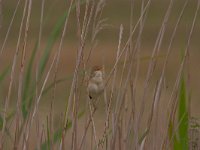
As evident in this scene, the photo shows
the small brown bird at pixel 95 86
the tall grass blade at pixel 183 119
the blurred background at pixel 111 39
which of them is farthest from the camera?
the blurred background at pixel 111 39

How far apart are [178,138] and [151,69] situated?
22 cm

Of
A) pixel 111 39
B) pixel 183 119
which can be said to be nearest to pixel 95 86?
pixel 183 119

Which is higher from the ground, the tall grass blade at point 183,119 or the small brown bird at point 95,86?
the small brown bird at point 95,86

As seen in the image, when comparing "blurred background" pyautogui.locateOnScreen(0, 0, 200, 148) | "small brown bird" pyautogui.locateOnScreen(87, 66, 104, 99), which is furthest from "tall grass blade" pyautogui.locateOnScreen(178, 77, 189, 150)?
"blurred background" pyautogui.locateOnScreen(0, 0, 200, 148)

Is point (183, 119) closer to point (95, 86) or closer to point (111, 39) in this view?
point (95, 86)

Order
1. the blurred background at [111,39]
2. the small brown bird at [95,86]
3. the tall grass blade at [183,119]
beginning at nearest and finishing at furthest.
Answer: the tall grass blade at [183,119] < the small brown bird at [95,86] < the blurred background at [111,39]

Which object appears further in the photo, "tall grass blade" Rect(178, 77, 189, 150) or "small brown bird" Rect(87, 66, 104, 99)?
"small brown bird" Rect(87, 66, 104, 99)

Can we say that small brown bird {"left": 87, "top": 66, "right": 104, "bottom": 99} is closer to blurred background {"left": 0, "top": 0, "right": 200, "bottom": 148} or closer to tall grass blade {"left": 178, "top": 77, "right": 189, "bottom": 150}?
tall grass blade {"left": 178, "top": 77, "right": 189, "bottom": 150}

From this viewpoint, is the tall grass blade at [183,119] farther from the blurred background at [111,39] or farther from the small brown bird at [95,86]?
the blurred background at [111,39]

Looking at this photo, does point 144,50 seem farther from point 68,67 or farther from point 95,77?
point 95,77

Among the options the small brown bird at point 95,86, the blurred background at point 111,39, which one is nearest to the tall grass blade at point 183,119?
the small brown bird at point 95,86

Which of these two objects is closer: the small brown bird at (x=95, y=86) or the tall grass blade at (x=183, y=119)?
the tall grass blade at (x=183, y=119)

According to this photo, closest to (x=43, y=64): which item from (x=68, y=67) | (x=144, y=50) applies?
(x=68, y=67)

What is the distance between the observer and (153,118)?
7.93ft
